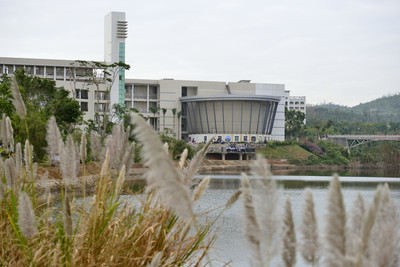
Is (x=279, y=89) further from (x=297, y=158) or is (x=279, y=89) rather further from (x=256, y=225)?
(x=256, y=225)

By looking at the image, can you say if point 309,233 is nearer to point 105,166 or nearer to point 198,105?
point 105,166

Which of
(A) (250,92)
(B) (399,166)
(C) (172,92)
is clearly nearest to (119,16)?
(C) (172,92)

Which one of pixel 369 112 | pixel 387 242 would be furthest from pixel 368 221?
pixel 369 112

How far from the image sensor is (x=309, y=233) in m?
1.24

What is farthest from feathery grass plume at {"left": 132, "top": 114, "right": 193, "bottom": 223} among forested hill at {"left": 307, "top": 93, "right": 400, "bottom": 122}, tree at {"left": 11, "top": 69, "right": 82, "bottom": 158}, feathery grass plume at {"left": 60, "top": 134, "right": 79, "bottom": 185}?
forested hill at {"left": 307, "top": 93, "right": 400, "bottom": 122}

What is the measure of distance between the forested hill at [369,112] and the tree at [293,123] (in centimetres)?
5275

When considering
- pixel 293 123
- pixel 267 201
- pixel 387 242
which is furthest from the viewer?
pixel 293 123

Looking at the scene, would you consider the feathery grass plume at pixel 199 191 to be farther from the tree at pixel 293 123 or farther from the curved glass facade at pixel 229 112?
the tree at pixel 293 123

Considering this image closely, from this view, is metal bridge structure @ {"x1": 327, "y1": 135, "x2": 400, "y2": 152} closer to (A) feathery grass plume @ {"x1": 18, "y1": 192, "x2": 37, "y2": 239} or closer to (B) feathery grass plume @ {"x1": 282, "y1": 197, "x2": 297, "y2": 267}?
(A) feathery grass plume @ {"x1": 18, "y1": 192, "x2": 37, "y2": 239}

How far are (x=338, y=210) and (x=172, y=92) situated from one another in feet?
218

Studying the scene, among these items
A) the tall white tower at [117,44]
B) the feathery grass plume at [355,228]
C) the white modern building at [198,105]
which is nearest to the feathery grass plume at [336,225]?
the feathery grass plume at [355,228]

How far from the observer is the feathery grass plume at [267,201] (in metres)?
1.23

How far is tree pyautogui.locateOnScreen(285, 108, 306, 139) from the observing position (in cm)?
7694

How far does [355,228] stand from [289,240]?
165 mm
